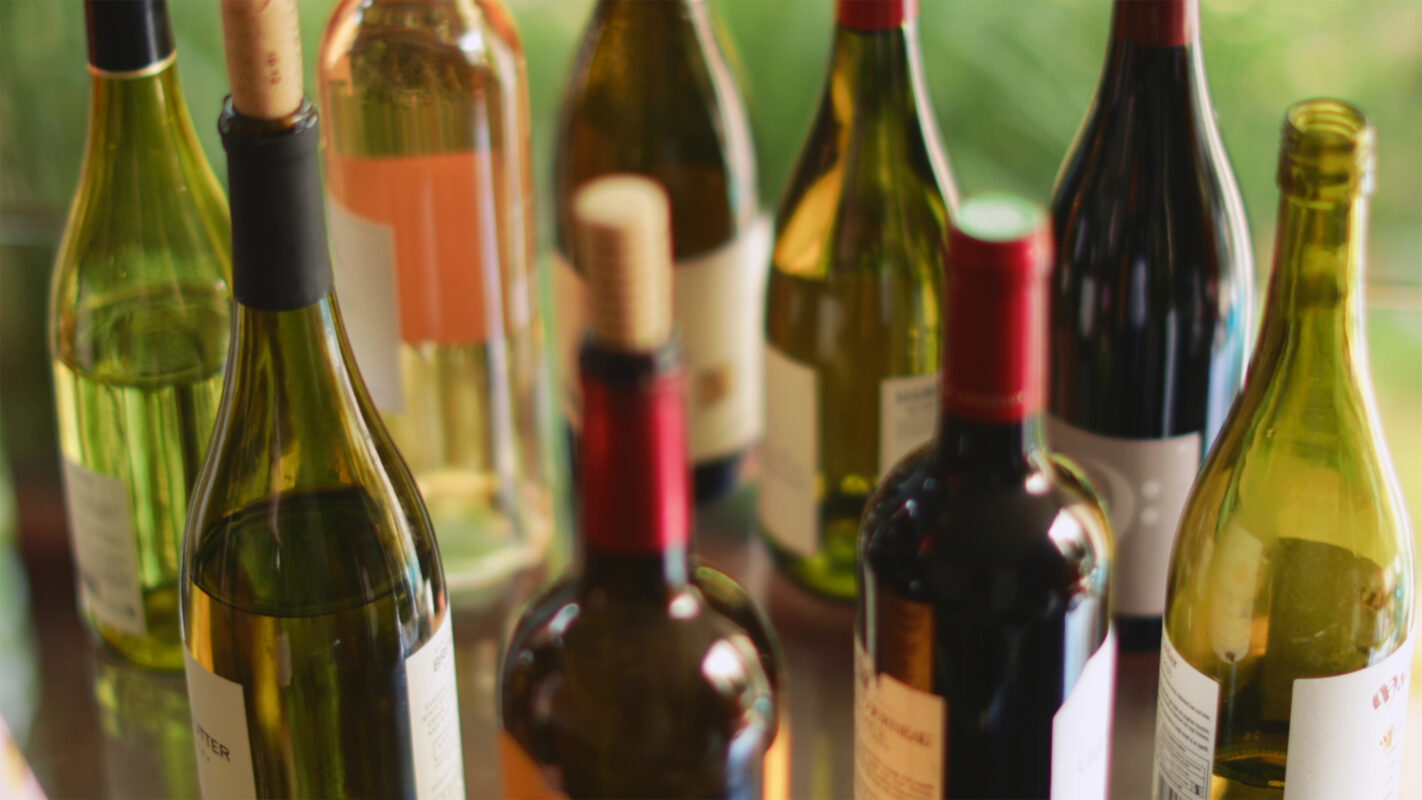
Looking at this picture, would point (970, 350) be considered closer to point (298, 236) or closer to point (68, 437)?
point (298, 236)

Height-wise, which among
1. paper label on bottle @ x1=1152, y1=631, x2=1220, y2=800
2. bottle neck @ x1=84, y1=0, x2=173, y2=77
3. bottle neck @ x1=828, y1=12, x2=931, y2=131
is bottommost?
paper label on bottle @ x1=1152, y1=631, x2=1220, y2=800

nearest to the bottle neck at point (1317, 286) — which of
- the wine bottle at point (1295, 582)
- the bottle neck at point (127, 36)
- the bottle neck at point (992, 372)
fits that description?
the wine bottle at point (1295, 582)

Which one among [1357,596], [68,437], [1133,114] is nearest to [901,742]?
[1357,596]

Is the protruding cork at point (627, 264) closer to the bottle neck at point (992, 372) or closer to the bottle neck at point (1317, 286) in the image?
the bottle neck at point (992, 372)

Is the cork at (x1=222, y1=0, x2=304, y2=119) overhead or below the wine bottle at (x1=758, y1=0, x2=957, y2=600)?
overhead

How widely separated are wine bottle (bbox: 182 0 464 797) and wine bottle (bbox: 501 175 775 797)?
0.09m

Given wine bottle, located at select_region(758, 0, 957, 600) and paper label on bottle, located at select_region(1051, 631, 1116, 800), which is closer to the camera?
paper label on bottle, located at select_region(1051, 631, 1116, 800)

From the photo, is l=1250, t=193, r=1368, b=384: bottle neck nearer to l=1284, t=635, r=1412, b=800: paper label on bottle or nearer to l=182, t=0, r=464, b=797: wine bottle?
l=1284, t=635, r=1412, b=800: paper label on bottle

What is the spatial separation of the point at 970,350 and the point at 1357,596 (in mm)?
240

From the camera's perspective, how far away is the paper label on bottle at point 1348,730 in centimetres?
56

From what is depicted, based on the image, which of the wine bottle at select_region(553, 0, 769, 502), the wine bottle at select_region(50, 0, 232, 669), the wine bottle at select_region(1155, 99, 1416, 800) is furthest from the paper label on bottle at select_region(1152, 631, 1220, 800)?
the wine bottle at select_region(50, 0, 232, 669)

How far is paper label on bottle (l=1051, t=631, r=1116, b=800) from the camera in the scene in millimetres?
537

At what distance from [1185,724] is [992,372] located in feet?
0.61

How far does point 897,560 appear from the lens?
1.75 feet
